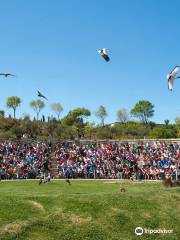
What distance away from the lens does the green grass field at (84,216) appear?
17.4 m

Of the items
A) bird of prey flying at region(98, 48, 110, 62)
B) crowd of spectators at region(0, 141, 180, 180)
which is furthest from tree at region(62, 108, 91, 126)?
bird of prey flying at region(98, 48, 110, 62)

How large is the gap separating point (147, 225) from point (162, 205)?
2.65m

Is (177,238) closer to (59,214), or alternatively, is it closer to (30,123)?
(59,214)

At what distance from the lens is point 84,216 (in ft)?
61.5

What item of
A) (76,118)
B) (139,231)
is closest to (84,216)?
(139,231)

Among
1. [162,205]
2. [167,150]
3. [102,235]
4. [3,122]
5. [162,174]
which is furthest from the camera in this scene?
[3,122]

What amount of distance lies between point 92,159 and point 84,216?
2636 cm

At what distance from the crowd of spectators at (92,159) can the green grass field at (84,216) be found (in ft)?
65.0

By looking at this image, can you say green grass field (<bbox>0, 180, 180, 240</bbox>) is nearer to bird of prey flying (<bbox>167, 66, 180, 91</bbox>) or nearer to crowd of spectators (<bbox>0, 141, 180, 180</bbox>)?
bird of prey flying (<bbox>167, 66, 180, 91</bbox>)

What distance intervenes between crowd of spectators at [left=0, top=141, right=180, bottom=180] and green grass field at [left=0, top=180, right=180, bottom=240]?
65.0ft

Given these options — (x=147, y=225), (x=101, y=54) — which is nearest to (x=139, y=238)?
(x=147, y=225)

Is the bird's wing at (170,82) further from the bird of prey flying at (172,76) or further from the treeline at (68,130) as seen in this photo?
the treeline at (68,130)

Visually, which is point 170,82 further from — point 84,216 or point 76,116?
point 76,116

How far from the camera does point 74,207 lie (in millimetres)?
19359
